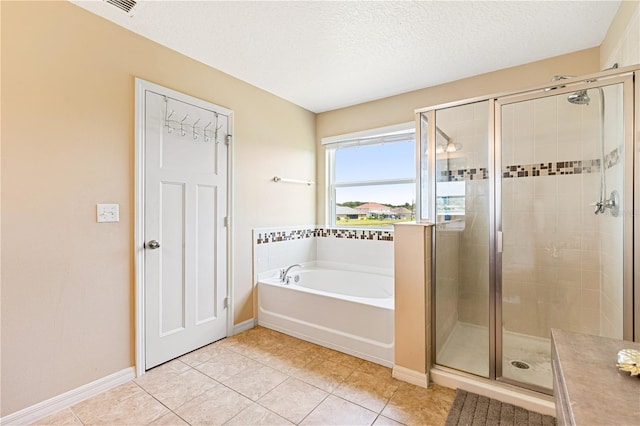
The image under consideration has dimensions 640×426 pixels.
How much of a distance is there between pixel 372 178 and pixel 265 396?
253cm

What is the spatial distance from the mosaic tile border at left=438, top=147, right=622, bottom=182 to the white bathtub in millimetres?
1176

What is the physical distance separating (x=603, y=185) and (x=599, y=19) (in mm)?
1131

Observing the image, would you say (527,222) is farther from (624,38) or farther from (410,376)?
(410,376)

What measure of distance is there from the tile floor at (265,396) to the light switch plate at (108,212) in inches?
44.8

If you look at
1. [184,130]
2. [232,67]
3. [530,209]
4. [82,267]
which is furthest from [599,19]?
[82,267]

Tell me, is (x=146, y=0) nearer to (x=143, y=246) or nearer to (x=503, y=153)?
(x=143, y=246)

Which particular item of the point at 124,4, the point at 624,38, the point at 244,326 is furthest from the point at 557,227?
the point at 124,4

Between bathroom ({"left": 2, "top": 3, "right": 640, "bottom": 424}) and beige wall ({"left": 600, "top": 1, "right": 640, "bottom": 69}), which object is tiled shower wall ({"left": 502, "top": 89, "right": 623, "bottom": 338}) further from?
beige wall ({"left": 600, "top": 1, "right": 640, "bottom": 69})

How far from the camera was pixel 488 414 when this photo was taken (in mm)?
1665

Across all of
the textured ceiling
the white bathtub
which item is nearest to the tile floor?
the white bathtub

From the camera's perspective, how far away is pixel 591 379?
794mm

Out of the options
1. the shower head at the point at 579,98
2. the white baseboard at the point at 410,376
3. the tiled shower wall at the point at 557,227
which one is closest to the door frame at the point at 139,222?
the white baseboard at the point at 410,376

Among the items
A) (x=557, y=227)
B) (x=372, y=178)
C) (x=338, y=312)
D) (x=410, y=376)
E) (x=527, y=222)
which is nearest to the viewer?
(x=410, y=376)

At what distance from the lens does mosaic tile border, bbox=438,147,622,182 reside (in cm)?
204
